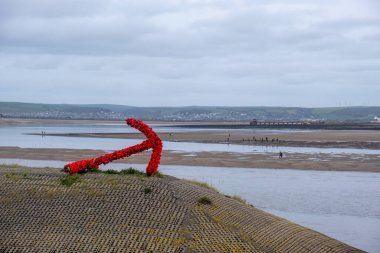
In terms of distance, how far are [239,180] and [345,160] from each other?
58.3 ft

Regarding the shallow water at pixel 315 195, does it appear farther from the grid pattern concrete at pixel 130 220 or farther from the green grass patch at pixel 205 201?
the green grass patch at pixel 205 201

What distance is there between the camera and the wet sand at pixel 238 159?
4872cm

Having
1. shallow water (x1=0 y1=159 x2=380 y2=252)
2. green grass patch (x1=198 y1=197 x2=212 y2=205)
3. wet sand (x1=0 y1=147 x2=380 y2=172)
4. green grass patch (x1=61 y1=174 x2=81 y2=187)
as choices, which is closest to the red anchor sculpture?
green grass patch (x1=61 y1=174 x2=81 y2=187)

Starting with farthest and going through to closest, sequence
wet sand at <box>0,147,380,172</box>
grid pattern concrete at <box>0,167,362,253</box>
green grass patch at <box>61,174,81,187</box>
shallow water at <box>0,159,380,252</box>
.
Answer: wet sand at <box>0,147,380,172</box>, shallow water at <box>0,159,380,252</box>, green grass patch at <box>61,174,81,187</box>, grid pattern concrete at <box>0,167,362,253</box>

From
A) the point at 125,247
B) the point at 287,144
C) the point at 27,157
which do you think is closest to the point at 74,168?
the point at 125,247

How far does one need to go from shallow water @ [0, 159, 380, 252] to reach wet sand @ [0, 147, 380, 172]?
3.03 meters

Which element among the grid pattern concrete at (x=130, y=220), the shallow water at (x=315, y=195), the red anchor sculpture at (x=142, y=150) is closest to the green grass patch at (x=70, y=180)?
the grid pattern concrete at (x=130, y=220)

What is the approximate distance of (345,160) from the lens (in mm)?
53625

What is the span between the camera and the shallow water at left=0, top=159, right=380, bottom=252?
→ 76.7 feet

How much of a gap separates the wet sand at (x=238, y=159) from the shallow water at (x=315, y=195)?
3032 mm

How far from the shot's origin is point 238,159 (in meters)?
54.4

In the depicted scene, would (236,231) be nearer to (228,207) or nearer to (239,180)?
(228,207)

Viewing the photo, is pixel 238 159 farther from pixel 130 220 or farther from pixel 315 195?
pixel 130 220

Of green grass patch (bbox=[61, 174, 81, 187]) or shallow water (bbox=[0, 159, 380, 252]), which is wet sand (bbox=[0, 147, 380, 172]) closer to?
shallow water (bbox=[0, 159, 380, 252])
